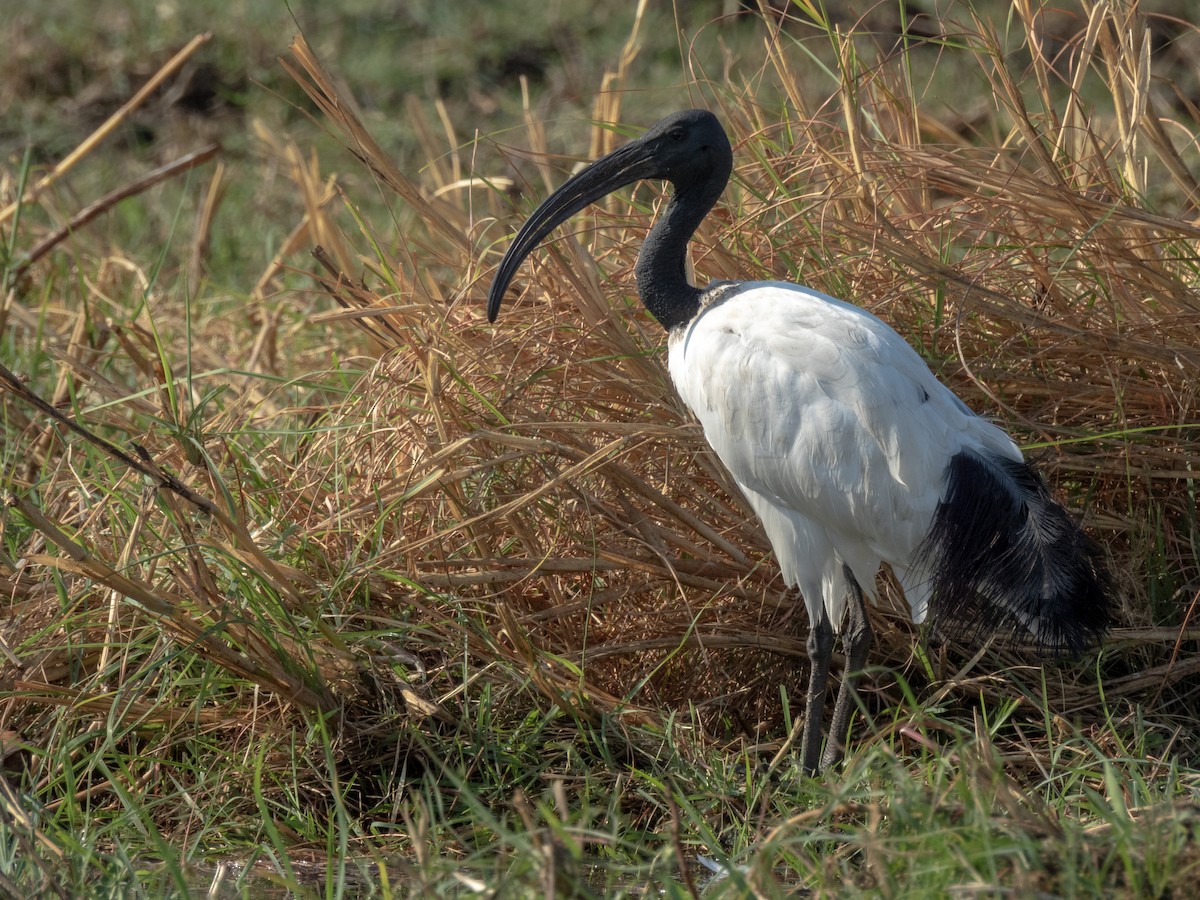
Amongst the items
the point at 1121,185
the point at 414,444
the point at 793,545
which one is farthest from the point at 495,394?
the point at 1121,185

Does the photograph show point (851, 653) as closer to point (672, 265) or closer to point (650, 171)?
point (672, 265)

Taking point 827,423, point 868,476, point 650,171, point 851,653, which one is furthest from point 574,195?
point 851,653

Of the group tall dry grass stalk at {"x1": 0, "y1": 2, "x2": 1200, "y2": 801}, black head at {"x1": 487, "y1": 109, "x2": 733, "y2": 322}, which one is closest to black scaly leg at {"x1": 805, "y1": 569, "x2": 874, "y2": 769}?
tall dry grass stalk at {"x1": 0, "y1": 2, "x2": 1200, "y2": 801}

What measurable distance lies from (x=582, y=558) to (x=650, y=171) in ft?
3.08

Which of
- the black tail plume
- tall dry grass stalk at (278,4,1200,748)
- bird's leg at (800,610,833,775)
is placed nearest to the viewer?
the black tail plume

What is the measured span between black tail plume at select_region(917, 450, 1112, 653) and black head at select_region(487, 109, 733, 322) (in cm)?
91

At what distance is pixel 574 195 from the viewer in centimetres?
328

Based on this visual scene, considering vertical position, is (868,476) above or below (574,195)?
below

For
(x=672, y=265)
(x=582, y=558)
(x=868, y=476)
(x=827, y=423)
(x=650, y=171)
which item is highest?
(x=650, y=171)

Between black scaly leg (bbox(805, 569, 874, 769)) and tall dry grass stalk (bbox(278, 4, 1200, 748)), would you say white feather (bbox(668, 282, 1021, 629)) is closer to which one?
black scaly leg (bbox(805, 569, 874, 769))

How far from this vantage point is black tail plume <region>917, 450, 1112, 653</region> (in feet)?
9.56

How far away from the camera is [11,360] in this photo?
4.68 metres

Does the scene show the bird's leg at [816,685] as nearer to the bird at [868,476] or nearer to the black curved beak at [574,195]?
the bird at [868,476]

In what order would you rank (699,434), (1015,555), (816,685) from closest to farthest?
(1015,555) → (816,685) → (699,434)
